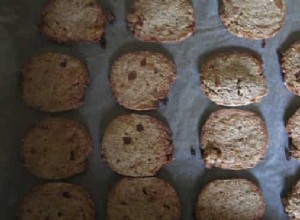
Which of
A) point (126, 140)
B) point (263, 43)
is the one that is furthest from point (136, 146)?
point (263, 43)

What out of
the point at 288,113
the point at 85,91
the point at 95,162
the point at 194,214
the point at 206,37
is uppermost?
the point at 206,37

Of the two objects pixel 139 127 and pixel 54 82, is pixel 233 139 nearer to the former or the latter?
pixel 139 127

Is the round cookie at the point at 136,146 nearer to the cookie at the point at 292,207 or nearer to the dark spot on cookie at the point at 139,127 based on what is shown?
the dark spot on cookie at the point at 139,127

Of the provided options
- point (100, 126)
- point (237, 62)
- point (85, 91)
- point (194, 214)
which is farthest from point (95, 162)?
point (237, 62)

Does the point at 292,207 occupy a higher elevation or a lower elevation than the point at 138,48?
lower

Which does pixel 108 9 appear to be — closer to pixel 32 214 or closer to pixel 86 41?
pixel 86 41

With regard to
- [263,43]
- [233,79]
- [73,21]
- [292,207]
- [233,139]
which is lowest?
[292,207]
